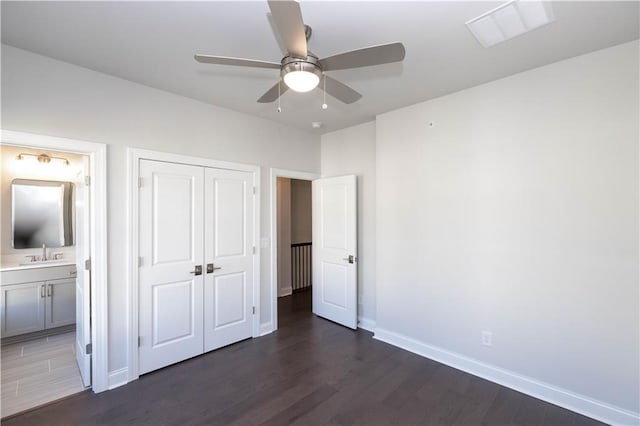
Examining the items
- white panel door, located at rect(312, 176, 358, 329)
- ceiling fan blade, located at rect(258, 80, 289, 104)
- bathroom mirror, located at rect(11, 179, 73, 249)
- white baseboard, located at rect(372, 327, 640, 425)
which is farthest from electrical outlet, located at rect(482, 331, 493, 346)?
bathroom mirror, located at rect(11, 179, 73, 249)

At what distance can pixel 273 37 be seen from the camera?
2.05 m

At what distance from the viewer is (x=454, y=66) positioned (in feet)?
8.05

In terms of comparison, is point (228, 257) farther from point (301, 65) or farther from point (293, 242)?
point (293, 242)

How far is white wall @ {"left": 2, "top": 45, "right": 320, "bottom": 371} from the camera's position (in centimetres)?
221

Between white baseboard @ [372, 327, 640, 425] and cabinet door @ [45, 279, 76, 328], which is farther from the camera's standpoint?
cabinet door @ [45, 279, 76, 328]

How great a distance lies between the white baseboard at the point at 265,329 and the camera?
3.71 m

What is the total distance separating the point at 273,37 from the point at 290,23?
0.79 metres

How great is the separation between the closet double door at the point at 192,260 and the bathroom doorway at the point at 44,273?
1.56ft

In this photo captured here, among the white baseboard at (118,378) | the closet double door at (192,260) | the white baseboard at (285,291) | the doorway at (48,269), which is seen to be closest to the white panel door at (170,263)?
the closet double door at (192,260)

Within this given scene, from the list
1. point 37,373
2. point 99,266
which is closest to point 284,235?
point 99,266

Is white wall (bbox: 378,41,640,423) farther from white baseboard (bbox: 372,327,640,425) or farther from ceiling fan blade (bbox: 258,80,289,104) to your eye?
ceiling fan blade (bbox: 258,80,289,104)

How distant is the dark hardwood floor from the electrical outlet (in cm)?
35

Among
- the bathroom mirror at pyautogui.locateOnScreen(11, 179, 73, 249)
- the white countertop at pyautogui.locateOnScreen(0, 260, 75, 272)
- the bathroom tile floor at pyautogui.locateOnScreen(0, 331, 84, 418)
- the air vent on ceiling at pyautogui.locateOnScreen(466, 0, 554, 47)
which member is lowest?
the bathroom tile floor at pyautogui.locateOnScreen(0, 331, 84, 418)

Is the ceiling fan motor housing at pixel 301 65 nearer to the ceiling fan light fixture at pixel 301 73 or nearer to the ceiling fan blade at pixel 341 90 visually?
the ceiling fan light fixture at pixel 301 73
